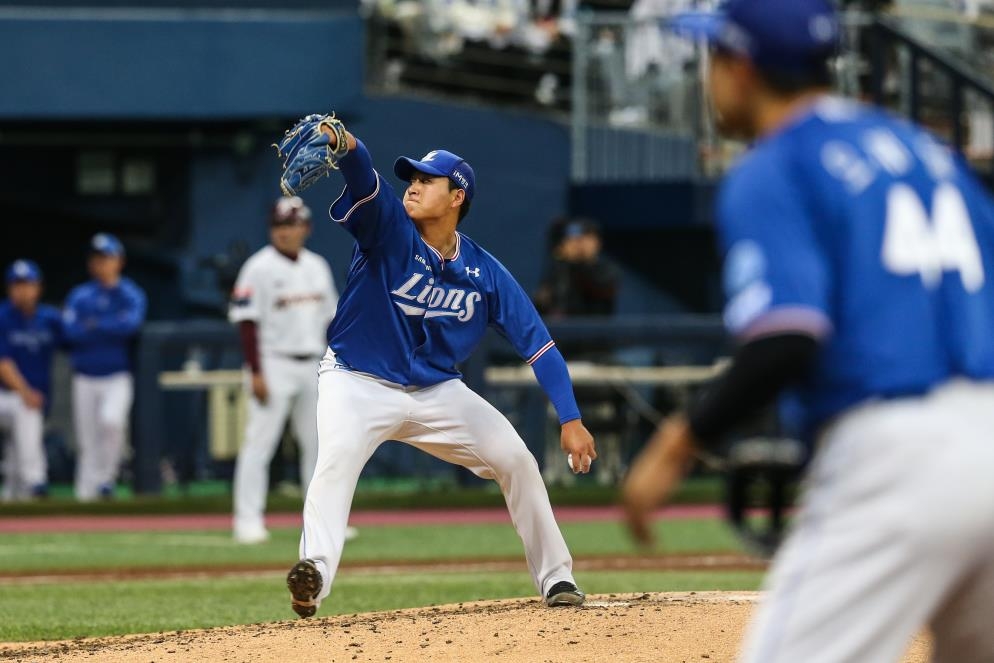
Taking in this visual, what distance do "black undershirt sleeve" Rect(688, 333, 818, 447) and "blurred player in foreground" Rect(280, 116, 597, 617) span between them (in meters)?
3.27

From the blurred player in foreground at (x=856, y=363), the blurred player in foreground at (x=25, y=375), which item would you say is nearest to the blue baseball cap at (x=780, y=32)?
the blurred player in foreground at (x=856, y=363)

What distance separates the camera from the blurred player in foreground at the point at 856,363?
9.69 feet

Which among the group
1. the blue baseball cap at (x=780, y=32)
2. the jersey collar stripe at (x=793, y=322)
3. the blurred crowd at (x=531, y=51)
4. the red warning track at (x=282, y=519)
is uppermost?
the blurred crowd at (x=531, y=51)

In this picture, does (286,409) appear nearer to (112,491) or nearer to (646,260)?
(112,491)

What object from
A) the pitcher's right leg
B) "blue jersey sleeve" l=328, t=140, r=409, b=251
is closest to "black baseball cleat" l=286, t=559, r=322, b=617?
the pitcher's right leg

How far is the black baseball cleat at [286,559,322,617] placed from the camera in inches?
237

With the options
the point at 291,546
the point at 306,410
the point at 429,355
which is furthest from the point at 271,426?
the point at 429,355

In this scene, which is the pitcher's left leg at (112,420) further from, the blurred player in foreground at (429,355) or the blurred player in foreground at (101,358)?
the blurred player in foreground at (429,355)

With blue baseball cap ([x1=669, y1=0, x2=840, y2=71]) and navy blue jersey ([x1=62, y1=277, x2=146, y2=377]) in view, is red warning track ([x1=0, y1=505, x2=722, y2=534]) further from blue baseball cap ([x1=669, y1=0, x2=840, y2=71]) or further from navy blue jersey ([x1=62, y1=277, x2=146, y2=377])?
blue baseball cap ([x1=669, y1=0, x2=840, y2=71])

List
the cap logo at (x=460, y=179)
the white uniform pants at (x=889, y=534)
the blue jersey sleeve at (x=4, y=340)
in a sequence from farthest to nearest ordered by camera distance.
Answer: the blue jersey sleeve at (x=4, y=340), the cap logo at (x=460, y=179), the white uniform pants at (x=889, y=534)

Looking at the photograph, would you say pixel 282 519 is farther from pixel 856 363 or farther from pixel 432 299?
pixel 856 363

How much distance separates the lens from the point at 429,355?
6762mm

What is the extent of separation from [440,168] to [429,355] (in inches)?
30.3

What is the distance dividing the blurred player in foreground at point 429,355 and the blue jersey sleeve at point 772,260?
326cm
